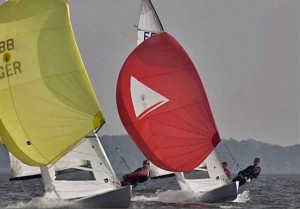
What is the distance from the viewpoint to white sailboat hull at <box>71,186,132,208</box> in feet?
89.5

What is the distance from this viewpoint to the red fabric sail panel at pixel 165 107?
30.4m

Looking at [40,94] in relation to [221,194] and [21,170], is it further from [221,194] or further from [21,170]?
[221,194]

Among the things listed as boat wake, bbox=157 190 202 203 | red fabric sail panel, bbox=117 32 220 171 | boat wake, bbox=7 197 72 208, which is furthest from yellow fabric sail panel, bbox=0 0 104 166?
boat wake, bbox=157 190 202 203

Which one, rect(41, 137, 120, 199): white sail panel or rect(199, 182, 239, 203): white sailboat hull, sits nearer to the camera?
rect(41, 137, 120, 199): white sail panel

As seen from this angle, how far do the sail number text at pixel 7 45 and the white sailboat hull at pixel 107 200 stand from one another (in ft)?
17.5

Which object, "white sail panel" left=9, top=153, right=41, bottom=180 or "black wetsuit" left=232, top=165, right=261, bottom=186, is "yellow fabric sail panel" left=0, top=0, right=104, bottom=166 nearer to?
"white sail panel" left=9, top=153, right=41, bottom=180

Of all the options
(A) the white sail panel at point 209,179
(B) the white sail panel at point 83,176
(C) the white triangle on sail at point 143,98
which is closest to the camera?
(B) the white sail panel at point 83,176

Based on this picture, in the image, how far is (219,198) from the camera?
108 ft

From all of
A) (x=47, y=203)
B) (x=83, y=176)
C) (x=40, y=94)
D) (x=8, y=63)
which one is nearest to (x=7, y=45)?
(x=8, y=63)

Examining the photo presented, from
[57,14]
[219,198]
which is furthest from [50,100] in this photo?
[219,198]

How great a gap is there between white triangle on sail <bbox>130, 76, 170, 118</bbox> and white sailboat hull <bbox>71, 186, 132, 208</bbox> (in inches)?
159

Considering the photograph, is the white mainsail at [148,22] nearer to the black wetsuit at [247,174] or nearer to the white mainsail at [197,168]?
the white mainsail at [197,168]

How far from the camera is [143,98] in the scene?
30734 mm

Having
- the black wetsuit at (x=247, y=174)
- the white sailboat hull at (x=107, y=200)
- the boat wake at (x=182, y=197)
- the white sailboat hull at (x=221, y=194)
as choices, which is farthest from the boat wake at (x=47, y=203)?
the black wetsuit at (x=247, y=174)
